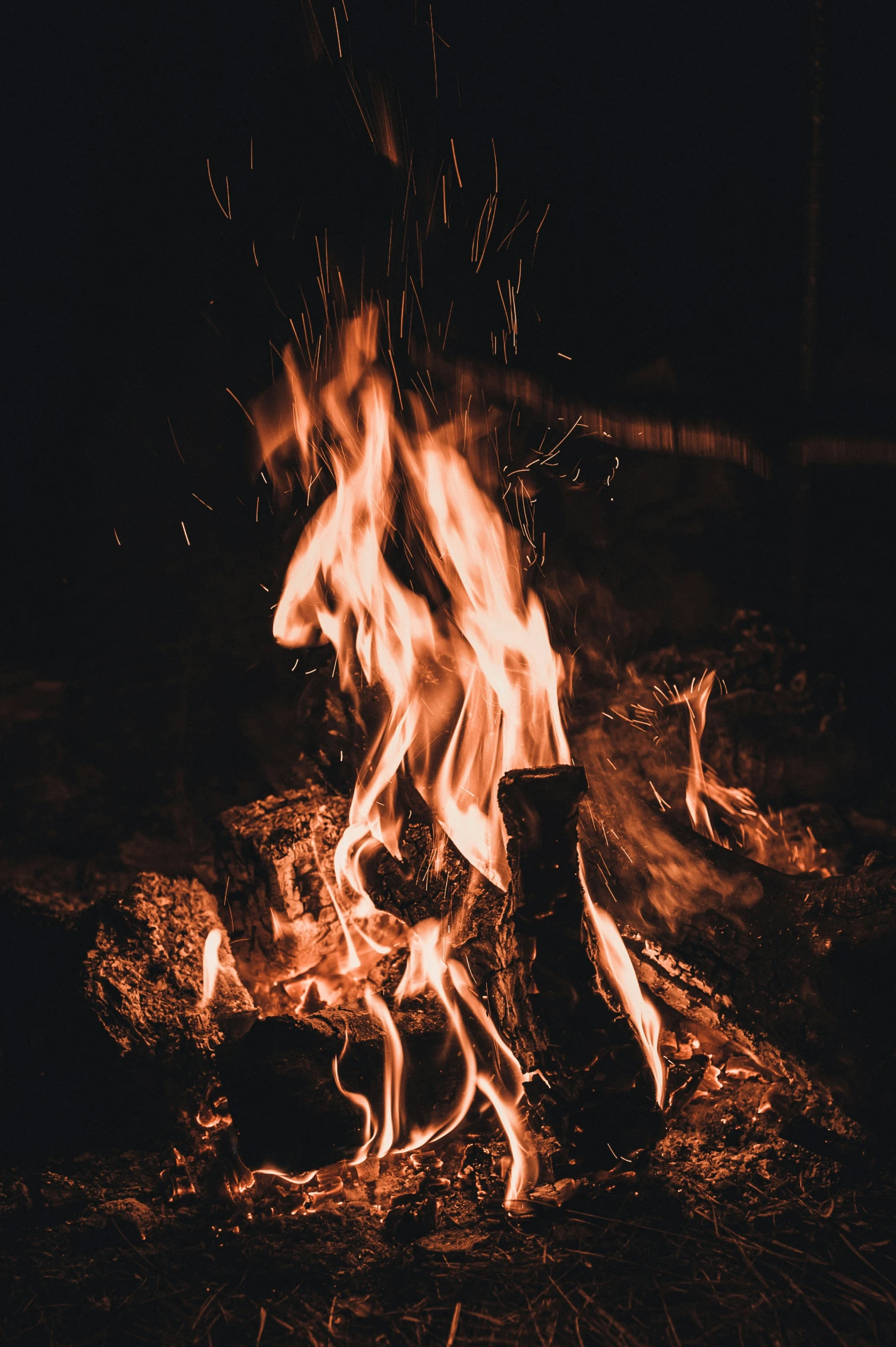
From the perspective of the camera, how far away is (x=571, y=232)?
417 cm

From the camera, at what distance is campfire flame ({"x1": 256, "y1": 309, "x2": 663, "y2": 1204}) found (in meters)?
2.30

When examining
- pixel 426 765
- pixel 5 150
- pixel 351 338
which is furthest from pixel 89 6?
pixel 426 765

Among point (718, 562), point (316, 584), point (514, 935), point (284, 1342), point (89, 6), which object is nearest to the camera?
point (284, 1342)

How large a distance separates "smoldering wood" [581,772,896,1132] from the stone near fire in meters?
1.20

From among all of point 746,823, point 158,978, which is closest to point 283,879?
point 158,978

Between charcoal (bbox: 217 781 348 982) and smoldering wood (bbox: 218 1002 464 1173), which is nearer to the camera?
smoldering wood (bbox: 218 1002 464 1173)

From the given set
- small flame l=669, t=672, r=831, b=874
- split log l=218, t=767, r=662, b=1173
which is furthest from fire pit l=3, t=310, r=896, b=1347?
small flame l=669, t=672, r=831, b=874

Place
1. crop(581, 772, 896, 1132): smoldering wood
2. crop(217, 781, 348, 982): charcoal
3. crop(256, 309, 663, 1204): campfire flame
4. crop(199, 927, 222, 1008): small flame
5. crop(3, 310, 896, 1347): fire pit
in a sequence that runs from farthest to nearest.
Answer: crop(217, 781, 348, 982): charcoal
crop(199, 927, 222, 1008): small flame
crop(256, 309, 663, 1204): campfire flame
crop(581, 772, 896, 1132): smoldering wood
crop(3, 310, 896, 1347): fire pit

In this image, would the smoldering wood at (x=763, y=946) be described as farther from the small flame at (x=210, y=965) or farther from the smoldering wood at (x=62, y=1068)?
the smoldering wood at (x=62, y=1068)

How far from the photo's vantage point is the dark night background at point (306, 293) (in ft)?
12.9

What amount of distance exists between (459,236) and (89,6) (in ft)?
6.23

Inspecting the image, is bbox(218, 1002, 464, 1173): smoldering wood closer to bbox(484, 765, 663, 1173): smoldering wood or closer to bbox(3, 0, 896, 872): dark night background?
bbox(484, 765, 663, 1173): smoldering wood

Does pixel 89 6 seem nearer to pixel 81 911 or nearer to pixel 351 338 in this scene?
pixel 351 338

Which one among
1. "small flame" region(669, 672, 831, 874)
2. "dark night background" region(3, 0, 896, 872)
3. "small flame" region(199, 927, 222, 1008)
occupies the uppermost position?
"dark night background" region(3, 0, 896, 872)
